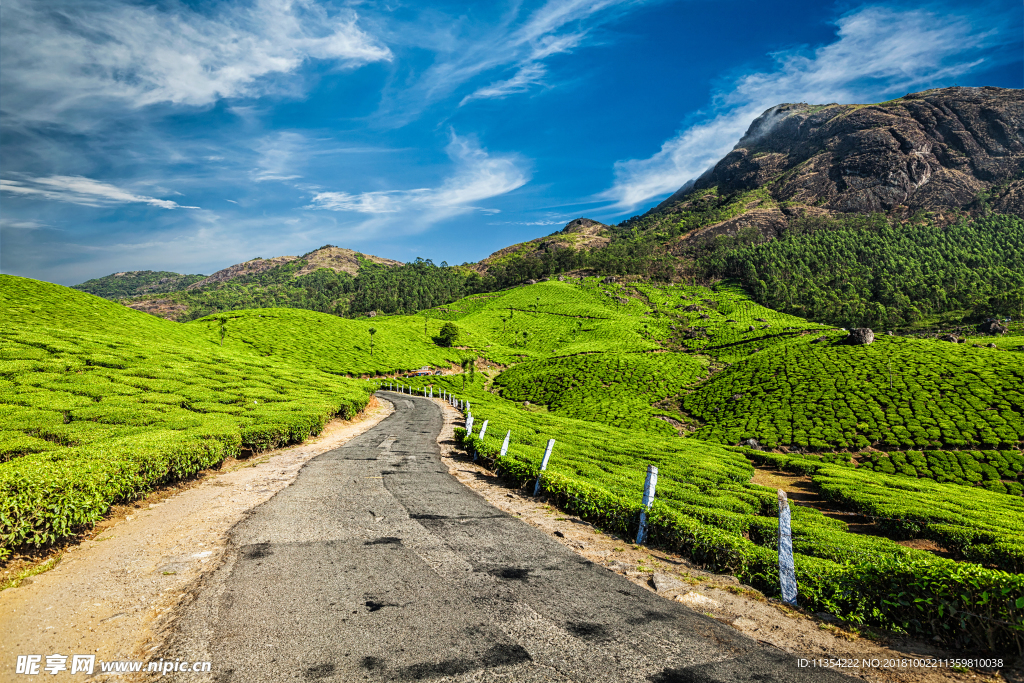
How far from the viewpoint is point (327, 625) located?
21.0ft

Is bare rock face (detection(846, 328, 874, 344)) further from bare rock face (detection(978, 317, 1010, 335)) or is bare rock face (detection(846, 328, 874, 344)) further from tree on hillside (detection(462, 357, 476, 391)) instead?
tree on hillside (detection(462, 357, 476, 391))

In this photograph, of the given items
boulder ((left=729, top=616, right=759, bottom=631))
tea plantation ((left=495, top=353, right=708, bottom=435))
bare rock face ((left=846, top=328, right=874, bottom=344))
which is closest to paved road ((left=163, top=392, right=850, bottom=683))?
boulder ((left=729, top=616, right=759, bottom=631))

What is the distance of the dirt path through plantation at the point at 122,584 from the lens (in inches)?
229

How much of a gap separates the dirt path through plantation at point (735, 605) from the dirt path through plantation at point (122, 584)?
8.06 m

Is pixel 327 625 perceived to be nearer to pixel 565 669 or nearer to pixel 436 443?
pixel 565 669

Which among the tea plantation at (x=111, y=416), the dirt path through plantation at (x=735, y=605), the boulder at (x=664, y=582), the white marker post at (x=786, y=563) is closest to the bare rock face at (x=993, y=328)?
the white marker post at (x=786, y=563)

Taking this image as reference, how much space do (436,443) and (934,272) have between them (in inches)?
9875

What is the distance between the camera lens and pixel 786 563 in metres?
7.82

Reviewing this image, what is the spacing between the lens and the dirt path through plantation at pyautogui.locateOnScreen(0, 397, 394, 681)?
5.80 m

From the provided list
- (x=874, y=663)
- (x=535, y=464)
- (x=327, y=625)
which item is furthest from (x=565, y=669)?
(x=535, y=464)

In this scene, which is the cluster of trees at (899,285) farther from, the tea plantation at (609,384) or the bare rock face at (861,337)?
the tea plantation at (609,384)

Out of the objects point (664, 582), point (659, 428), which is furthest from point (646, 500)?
point (659, 428)

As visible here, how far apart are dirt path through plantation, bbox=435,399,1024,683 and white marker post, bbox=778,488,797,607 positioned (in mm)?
252

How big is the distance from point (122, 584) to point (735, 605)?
450 inches
